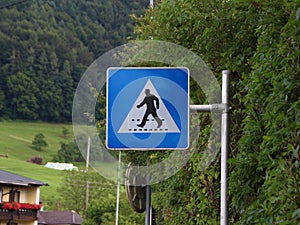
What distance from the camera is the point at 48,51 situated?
130875 millimetres

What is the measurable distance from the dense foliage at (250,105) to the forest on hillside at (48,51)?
8516 cm

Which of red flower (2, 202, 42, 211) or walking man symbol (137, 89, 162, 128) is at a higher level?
red flower (2, 202, 42, 211)

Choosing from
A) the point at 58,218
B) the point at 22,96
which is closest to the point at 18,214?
the point at 58,218

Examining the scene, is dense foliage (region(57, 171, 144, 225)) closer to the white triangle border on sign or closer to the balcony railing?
the balcony railing

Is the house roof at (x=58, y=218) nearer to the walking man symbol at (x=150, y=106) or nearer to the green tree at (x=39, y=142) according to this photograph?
the green tree at (x=39, y=142)

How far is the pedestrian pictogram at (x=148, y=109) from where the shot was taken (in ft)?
18.6

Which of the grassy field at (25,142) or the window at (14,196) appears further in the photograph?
the grassy field at (25,142)

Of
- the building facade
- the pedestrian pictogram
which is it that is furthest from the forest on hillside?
the pedestrian pictogram

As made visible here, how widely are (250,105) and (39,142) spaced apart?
124246 mm

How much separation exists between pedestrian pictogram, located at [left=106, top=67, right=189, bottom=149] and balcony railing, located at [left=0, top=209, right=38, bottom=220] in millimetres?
49441

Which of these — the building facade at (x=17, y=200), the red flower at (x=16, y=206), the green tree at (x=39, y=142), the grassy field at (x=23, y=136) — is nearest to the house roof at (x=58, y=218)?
the building facade at (x=17, y=200)

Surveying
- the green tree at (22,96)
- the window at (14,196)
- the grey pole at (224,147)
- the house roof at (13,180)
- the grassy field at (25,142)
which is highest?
the green tree at (22,96)

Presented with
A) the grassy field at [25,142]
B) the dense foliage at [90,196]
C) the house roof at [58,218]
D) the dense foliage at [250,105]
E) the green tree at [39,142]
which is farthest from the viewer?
the green tree at [39,142]

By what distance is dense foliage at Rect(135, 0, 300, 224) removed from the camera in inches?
191
